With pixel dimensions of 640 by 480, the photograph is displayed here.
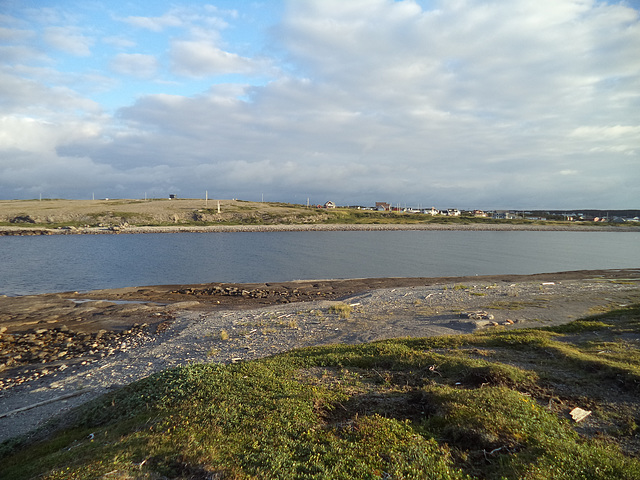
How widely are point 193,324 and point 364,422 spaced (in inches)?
855

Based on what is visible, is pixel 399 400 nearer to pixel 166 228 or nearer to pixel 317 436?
pixel 317 436

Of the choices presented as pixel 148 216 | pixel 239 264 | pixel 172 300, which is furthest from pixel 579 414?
pixel 148 216

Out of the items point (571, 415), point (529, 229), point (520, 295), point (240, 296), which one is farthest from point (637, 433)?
point (529, 229)

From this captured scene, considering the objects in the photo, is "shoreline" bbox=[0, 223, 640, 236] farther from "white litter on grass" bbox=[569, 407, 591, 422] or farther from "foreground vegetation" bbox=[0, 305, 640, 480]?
"white litter on grass" bbox=[569, 407, 591, 422]

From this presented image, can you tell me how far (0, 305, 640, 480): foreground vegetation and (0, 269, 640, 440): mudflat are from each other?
6324mm

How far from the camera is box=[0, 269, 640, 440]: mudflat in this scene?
17188 mm

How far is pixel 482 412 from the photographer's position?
8648 millimetres

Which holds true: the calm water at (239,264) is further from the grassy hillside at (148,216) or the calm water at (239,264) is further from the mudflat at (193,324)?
the grassy hillside at (148,216)

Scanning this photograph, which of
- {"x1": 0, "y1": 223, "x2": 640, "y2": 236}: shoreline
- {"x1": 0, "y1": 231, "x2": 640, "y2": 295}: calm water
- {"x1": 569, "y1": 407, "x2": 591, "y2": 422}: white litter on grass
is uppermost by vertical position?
{"x1": 569, "y1": 407, "x2": 591, "y2": 422}: white litter on grass

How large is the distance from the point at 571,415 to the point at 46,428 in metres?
13.9

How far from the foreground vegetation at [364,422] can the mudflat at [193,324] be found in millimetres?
6324

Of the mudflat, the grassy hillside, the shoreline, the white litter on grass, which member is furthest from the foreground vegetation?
the grassy hillside

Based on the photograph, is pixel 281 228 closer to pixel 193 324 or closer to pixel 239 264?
pixel 239 264

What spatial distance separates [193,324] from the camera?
27375 millimetres
